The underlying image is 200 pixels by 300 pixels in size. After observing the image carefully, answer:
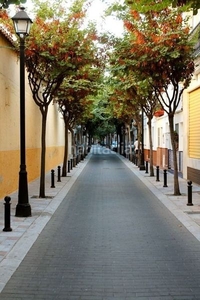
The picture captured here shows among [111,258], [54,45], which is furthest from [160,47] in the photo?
[111,258]

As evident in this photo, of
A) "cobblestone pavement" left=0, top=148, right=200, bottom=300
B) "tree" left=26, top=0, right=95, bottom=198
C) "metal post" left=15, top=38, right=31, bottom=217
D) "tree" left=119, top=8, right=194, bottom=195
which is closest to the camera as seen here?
"cobblestone pavement" left=0, top=148, right=200, bottom=300

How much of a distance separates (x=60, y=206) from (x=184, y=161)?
10.00 metres

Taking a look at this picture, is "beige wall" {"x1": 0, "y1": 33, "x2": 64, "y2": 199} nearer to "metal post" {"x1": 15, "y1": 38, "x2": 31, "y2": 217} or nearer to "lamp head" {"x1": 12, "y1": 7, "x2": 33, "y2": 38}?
"lamp head" {"x1": 12, "y1": 7, "x2": 33, "y2": 38}

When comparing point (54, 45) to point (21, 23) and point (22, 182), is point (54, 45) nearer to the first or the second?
point (21, 23)

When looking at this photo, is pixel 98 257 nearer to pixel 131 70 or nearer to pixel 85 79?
pixel 131 70

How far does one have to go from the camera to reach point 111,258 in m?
7.34

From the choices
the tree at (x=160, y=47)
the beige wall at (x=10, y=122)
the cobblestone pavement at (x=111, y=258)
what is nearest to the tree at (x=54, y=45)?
the beige wall at (x=10, y=122)

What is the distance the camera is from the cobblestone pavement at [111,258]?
5754 mm

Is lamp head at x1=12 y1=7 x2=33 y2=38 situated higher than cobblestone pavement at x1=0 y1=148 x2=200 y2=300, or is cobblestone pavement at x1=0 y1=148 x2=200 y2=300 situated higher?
lamp head at x1=12 y1=7 x2=33 y2=38

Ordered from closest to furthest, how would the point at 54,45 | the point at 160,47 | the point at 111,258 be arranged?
the point at 111,258 < the point at 160,47 < the point at 54,45

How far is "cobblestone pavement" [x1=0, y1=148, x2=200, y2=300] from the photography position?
5.75 meters

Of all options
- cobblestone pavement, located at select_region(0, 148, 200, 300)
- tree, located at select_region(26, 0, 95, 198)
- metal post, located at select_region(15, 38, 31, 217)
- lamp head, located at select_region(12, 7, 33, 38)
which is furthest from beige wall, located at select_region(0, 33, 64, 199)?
cobblestone pavement, located at select_region(0, 148, 200, 300)

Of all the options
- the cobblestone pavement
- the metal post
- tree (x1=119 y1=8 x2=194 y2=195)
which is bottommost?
the cobblestone pavement

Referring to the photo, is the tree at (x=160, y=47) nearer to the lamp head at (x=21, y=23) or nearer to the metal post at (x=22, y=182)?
the lamp head at (x=21, y=23)
